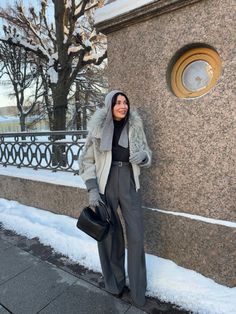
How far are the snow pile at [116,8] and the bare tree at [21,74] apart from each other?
1224 cm

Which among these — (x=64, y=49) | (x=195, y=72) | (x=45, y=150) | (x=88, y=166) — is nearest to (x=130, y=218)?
(x=88, y=166)

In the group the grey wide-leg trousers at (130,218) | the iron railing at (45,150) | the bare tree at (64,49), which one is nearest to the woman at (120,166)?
the grey wide-leg trousers at (130,218)

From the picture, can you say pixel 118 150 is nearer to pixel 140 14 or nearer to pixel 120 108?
pixel 120 108

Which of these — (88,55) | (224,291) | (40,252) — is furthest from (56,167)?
(88,55)

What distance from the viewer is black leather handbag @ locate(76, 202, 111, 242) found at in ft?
7.28

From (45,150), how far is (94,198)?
8.37ft

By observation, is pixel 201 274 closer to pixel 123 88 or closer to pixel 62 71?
pixel 123 88

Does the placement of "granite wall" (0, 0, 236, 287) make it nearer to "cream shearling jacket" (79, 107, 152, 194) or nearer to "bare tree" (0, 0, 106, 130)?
"cream shearling jacket" (79, 107, 152, 194)

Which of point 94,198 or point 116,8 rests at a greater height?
point 116,8

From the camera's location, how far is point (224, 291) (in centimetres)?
240

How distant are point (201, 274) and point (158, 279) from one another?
0.41 meters

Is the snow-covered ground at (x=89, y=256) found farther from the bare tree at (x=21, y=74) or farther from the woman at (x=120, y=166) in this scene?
the bare tree at (x=21, y=74)

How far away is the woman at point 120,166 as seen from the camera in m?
2.31

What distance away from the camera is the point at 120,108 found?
2.29 meters
